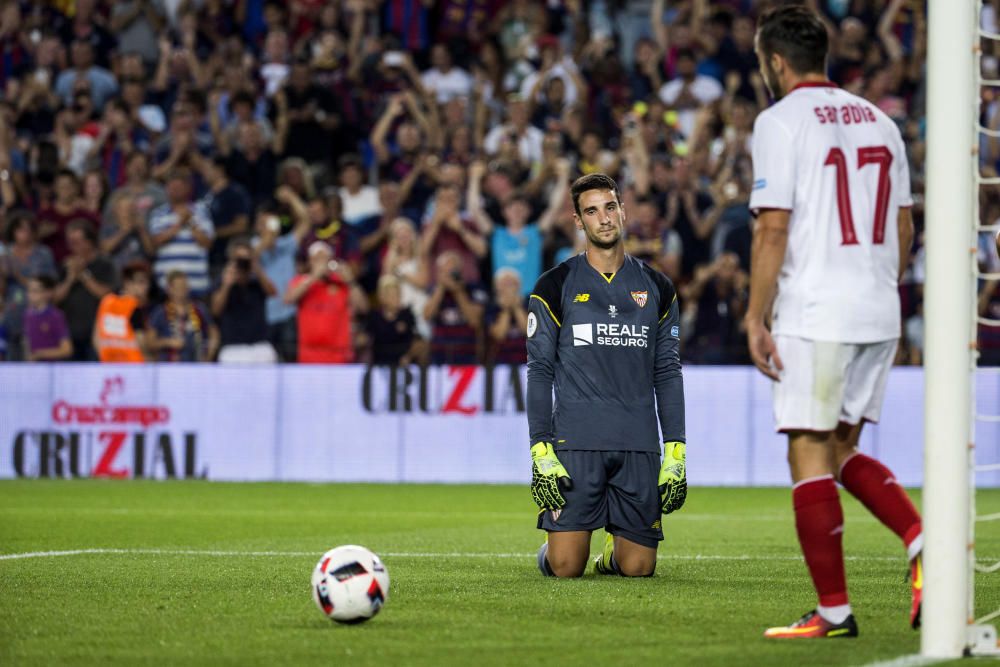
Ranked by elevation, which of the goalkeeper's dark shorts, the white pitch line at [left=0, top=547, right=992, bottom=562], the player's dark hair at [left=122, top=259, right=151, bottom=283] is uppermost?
the player's dark hair at [left=122, top=259, right=151, bottom=283]

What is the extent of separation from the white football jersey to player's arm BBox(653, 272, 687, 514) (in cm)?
229

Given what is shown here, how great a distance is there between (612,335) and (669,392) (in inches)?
16.4

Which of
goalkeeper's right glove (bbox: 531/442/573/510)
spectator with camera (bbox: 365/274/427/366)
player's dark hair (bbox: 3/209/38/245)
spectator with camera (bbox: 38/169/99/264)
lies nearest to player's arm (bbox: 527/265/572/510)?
goalkeeper's right glove (bbox: 531/442/573/510)

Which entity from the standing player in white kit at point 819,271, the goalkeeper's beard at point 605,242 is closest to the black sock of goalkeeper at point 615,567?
the goalkeeper's beard at point 605,242

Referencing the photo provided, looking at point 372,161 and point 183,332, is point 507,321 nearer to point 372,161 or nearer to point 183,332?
point 183,332

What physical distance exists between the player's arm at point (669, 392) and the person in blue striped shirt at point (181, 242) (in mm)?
10338

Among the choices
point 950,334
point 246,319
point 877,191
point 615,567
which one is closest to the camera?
point 950,334

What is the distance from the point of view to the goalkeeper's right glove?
807 cm

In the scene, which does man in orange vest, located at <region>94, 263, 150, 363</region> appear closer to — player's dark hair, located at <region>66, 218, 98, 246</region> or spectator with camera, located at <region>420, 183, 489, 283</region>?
player's dark hair, located at <region>66, 218, 98, 246</region>

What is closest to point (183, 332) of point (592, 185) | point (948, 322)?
point (592, 185)

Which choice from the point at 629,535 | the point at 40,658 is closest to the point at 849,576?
the point at 629,535

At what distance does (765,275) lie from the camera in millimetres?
5812

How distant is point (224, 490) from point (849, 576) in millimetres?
8906

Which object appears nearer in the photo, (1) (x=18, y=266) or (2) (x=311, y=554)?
(2) (x=311, y=554)
